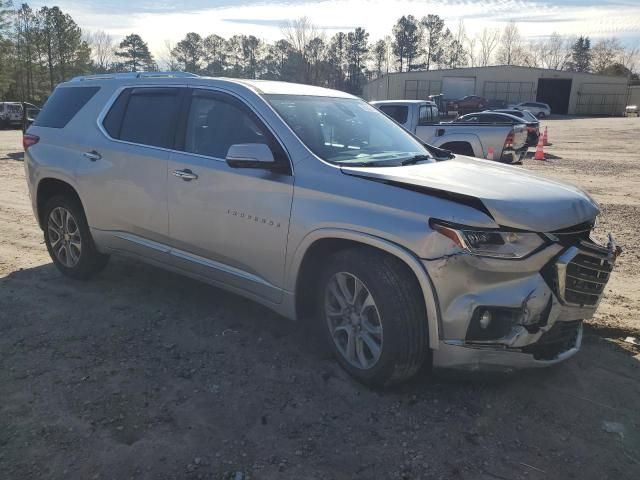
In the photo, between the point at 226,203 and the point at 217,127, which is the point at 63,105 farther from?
the point at 226,203

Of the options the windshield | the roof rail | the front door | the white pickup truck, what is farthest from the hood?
the white pickup truck

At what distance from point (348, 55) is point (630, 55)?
184 feet

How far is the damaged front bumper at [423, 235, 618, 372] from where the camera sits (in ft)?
9.49

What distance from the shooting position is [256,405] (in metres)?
3.25

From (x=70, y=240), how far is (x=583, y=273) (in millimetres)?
4500

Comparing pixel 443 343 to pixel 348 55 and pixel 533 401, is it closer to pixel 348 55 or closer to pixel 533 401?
pixel 533 401

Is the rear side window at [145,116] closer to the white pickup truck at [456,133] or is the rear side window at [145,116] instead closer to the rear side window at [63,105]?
the rear side window at [63,105]

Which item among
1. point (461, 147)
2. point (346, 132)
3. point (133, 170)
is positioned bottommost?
point (461, 147)

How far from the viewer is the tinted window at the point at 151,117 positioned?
439cm

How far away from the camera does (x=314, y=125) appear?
12.9 feet

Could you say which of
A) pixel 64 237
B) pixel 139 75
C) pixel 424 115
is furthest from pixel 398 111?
pixel 64 237

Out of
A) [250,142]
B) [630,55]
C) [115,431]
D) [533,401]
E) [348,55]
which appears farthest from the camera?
[630,55]

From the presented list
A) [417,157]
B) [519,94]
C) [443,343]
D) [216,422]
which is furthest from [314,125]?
[519,94]

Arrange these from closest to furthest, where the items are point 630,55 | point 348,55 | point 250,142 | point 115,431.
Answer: point 115,431 < point 250,142 < point 348,55 < point 630,55
